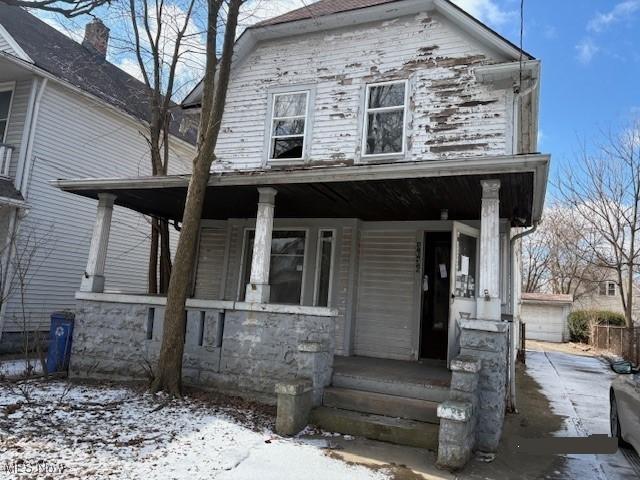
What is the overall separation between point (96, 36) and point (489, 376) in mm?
15844

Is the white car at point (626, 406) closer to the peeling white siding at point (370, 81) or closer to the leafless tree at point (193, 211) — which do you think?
the peeling white siding at point (370, 81)

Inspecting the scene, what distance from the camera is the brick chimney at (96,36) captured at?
595 inches

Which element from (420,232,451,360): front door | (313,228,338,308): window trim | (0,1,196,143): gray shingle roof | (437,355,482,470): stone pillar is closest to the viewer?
(437,355,482,470): stone pillar

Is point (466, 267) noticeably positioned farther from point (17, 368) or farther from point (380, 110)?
point (17, 368)

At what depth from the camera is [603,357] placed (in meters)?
16.8

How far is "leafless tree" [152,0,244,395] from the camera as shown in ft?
20.7

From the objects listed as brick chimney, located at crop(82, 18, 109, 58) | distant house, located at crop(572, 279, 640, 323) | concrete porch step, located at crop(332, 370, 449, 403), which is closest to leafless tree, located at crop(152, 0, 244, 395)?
concrete porch step, located at crop(332, 370, 449, 403)

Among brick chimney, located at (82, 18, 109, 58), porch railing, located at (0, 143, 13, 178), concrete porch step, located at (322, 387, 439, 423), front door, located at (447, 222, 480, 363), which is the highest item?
brick chimney, located at (82, 18, 109, 58)

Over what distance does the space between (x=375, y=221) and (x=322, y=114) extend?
7.54 ft

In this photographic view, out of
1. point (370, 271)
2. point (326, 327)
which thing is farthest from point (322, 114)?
point (326, 327)

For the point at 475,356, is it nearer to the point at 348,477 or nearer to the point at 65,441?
the point at 348,477

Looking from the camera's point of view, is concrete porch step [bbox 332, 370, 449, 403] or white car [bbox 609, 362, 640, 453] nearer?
white car [bbox 609, 362, 640, 453]

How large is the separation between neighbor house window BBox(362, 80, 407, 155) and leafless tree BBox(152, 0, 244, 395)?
2960mm

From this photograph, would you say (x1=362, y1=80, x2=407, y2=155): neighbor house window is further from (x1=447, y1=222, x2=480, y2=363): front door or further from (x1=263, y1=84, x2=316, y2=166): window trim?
(x1=447, y1=222, x2=480, y2=363): front door
